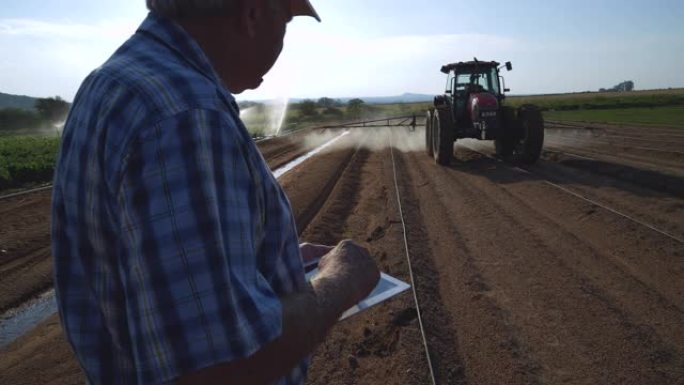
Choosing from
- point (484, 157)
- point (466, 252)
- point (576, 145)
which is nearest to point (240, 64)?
point (466, 252)

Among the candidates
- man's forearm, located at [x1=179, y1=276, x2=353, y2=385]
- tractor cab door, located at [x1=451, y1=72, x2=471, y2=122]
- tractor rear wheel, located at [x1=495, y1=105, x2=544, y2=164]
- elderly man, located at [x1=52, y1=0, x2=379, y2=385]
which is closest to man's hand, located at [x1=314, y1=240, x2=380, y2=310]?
man's forearm, located at [x1=179, y1=276, x2=353, y2=385]

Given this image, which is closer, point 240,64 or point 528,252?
point 240,64

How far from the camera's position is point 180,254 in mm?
748

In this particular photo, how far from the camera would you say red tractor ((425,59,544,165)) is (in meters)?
12.5

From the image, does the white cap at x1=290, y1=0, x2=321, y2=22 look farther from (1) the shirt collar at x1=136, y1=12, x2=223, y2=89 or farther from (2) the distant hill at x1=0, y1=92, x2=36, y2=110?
(2) the distant hill at x1=0, y1=92, x2=36, y2=110

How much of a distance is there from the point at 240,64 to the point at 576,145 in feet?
63.3

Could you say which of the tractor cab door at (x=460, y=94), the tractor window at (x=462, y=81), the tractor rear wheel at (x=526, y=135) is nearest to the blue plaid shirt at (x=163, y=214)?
the tractor rear wheel at (x=526, y=135)

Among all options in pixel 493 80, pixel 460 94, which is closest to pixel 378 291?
pixel 460 94

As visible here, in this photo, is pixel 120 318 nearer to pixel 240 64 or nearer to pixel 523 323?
pixel 240 64

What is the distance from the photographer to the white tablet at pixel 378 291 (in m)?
1.29

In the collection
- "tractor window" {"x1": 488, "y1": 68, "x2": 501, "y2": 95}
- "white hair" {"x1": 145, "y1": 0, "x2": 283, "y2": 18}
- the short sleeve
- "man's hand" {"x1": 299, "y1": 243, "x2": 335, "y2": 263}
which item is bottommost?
"man's hand" {"x1": 299, "y1": 243, "x2": 335, "y2": 263}

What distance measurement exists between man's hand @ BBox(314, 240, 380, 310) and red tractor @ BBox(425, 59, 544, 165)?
11952 mm

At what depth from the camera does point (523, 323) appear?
4.44 metres

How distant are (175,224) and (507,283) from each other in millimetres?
5062
